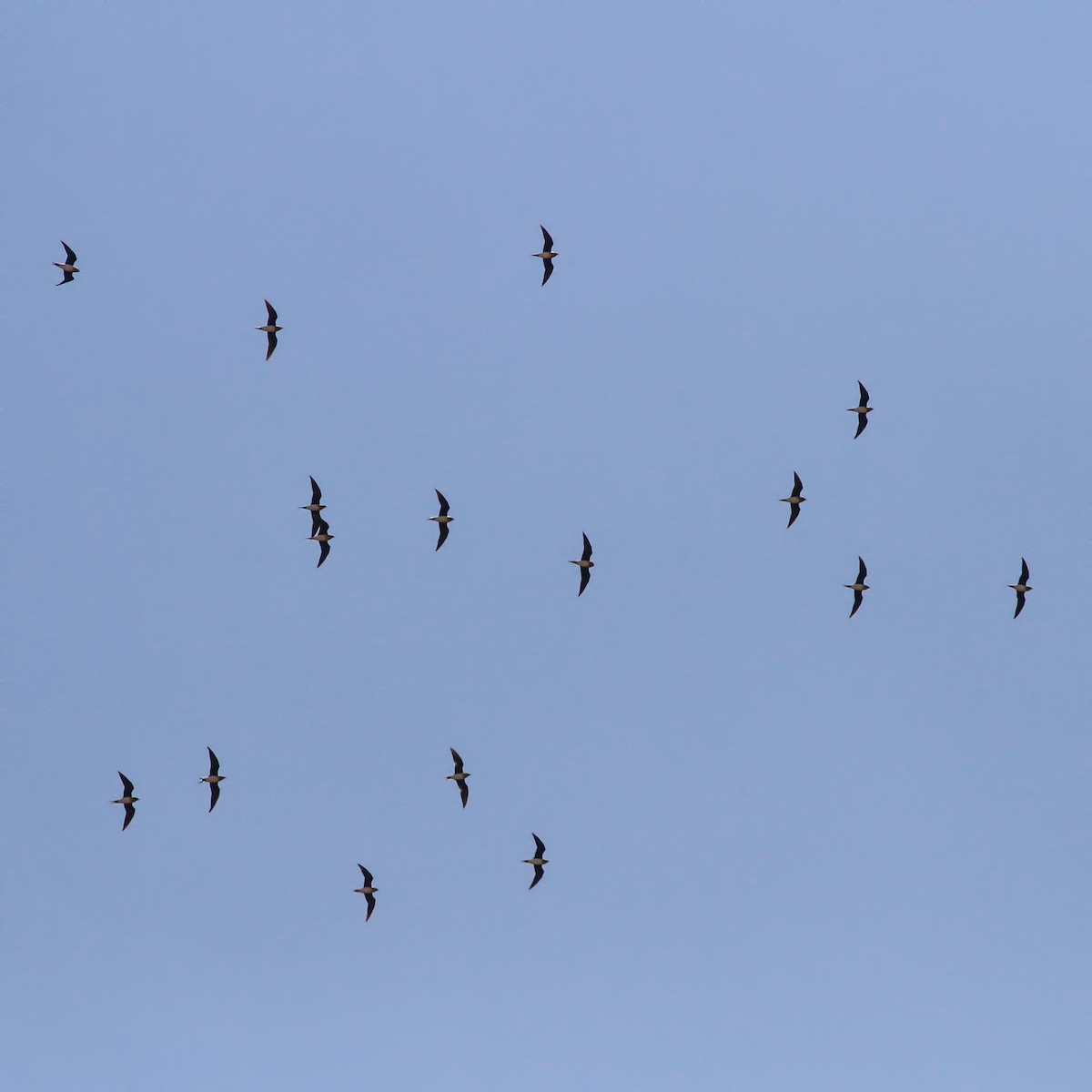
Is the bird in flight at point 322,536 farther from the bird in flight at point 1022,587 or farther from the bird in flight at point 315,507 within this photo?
the bird in flight at point 1022,587

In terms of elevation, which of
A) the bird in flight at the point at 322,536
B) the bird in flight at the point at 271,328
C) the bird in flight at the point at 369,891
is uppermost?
the bird in flight at the point at 271,328

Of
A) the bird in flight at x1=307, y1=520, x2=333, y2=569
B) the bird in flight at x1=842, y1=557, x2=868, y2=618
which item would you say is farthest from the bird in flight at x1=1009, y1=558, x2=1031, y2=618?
the bird in flight at x1=307, y1=520, x2=333, y2=569

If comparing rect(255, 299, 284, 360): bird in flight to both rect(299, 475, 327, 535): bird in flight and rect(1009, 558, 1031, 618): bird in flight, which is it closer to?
rect(299, 475, 327, 535): bird in flight

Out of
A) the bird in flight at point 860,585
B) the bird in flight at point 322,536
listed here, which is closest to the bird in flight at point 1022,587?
the bird in flight at point 860,585

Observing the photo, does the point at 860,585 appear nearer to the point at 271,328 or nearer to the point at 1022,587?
the point at 1022,587

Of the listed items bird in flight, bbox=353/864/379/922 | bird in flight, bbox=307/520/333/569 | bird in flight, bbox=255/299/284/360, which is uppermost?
bird in flight, bbox=255/299/284/360

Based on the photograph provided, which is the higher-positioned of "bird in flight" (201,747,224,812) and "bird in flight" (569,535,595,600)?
"bird in flight" (569,535,595,600)

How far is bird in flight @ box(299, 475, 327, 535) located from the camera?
74625mm

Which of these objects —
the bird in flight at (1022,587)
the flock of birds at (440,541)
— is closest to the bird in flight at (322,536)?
the flock of birds at (440,541)

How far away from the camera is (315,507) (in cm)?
7594

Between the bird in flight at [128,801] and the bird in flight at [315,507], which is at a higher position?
the bird in flight at [315,507]

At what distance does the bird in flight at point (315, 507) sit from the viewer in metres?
74.6

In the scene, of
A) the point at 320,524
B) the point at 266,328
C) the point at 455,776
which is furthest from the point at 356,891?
the point at 266,328

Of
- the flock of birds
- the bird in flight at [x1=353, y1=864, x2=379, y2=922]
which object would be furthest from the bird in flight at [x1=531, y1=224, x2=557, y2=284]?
the bird in flight at [x1=353, y1=864, x2=379, y2=922]
